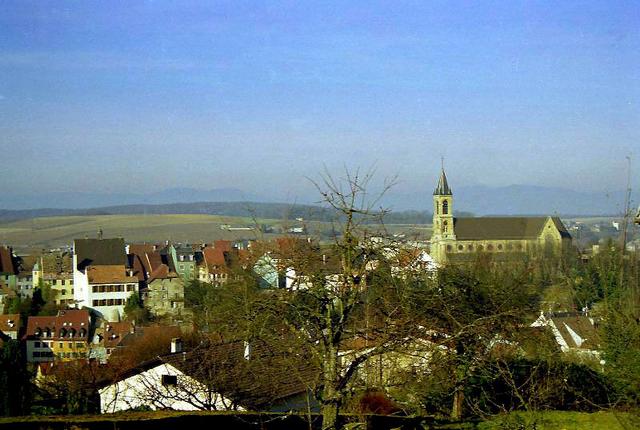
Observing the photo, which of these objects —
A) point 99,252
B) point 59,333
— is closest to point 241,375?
point 59,333

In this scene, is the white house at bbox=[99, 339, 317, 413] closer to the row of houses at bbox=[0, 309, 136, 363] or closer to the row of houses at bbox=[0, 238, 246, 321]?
the row of houses at bbox=[0, 309, 136, 363]

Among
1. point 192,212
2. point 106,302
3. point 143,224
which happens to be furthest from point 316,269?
point 192,212

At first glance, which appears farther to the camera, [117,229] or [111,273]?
[117,229]

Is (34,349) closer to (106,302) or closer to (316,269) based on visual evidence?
(106,302)

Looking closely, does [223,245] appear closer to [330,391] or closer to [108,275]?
[108,275]

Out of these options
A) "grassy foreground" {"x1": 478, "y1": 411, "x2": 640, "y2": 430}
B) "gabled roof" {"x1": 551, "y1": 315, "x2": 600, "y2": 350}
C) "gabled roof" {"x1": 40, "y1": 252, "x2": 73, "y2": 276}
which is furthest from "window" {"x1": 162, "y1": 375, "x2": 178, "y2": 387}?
"gabled roof" {"x1": 40, "y1": 252, "x2": 73, "y2": 276}

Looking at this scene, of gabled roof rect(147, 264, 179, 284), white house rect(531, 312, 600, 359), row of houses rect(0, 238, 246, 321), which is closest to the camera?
white house rect(531, 312, 600, 359)
